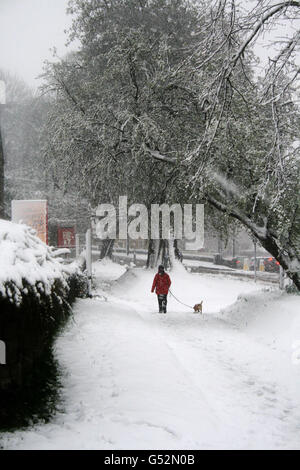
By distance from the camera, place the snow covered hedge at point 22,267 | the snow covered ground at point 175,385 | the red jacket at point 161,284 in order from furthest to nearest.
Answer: the red jacket at point 161,284
the snow covered ground at point 175,385
the snow covered hedge at point 22,267

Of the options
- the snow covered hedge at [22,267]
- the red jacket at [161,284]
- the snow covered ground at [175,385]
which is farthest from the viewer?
the red jacket at [161,284]

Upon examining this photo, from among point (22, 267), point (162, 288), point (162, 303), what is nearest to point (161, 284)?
point (162, 288)

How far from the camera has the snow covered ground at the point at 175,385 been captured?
4.24 metres

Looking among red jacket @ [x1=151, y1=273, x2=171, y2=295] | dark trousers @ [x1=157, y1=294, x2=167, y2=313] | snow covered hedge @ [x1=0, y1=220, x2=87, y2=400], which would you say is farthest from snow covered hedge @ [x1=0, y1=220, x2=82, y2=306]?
dark trousers @ [x1=157, y1=294, x2=167, y2=313]

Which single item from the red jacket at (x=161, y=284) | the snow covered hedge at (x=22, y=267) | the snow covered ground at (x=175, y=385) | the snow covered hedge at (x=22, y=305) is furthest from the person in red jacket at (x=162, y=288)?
the snow covered hedge at (x=22, y=305)

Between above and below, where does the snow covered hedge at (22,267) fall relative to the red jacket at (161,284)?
above

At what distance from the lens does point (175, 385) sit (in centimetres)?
572

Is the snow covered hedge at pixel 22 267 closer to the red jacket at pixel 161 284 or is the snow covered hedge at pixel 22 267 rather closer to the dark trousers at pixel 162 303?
the red jacket at pixel 161 284

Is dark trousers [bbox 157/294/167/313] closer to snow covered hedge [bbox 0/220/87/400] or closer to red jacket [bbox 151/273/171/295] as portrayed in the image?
red jacket [bbox 151/273/171/295]

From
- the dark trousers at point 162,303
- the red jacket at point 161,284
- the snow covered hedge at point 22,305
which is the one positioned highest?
the snow covered hedge at point 22,305

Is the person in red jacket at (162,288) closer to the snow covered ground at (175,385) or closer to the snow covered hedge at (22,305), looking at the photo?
the snow covered ground at (175,385)

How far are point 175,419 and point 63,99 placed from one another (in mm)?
13641

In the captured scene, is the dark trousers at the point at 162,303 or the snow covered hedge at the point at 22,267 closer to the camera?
the snow covered hedge at the point at 22,267
